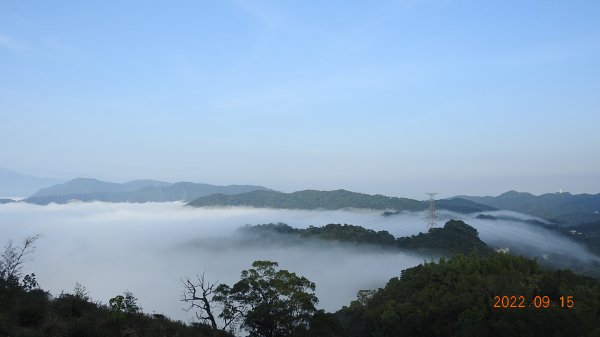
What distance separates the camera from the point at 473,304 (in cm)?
3797

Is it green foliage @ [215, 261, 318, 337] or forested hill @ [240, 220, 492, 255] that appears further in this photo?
forested hill @ [240, 220, 492, 255]

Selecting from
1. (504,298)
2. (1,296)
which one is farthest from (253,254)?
(1,296)

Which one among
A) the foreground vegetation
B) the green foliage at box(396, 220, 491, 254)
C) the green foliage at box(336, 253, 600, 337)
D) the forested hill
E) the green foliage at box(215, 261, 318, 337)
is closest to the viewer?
the foreground vegetation

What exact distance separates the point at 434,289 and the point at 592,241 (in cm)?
16682

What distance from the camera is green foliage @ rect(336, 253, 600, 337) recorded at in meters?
32.6

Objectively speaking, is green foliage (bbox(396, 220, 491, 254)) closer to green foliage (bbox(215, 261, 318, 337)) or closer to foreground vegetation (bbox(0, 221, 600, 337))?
foreground vegetation (bbox(0, 221, 600, 337))

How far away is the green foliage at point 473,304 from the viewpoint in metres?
32.6

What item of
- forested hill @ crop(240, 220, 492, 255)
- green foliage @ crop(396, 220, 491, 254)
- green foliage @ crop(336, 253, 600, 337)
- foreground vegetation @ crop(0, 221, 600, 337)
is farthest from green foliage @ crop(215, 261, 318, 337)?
green foliage @ crop(396, 220, 491, 254)

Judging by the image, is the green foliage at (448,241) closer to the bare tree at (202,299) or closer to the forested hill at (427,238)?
the forested hill at (427,238)

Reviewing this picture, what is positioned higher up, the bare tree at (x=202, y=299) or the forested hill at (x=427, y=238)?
the bare tree at (x=202, y=299)

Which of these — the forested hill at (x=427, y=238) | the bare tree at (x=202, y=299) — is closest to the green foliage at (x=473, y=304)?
the bare tree at (x=202, y=299)

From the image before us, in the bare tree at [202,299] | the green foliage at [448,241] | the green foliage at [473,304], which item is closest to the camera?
the bare tree at [202,299]

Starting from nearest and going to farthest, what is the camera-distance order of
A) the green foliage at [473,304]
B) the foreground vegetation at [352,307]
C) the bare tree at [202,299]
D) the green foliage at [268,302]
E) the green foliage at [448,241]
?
1. the foreground vegetation at [352,307]
2. the bare tree at [202,299]
3. the green foliage at [268,302]
4. the green foliage at [473,304]
5. the green foliage at [448,241]

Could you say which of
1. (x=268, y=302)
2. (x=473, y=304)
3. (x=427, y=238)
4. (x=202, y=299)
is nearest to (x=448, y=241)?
(x=427, y=238)
